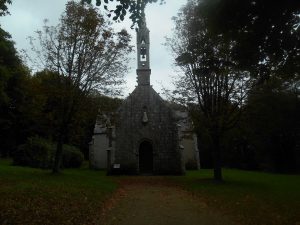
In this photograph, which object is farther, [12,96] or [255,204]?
[12,96]

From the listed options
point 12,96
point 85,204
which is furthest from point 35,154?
point 85,204

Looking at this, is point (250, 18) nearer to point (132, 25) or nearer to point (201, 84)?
point (132, 25)

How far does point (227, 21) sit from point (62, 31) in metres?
13.2

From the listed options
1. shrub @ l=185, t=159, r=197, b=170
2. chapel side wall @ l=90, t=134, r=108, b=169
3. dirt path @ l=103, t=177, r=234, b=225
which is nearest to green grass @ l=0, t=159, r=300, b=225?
dirt path @ l=103, t=177, r=234, b=225

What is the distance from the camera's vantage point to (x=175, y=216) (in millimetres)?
10086

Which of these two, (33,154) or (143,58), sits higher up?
(143,58)

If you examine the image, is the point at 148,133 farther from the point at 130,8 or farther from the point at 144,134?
the point at 130,8

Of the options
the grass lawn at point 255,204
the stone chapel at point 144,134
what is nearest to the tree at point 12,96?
the stone chapel at point 144,134

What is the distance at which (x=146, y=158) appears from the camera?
97.5ft

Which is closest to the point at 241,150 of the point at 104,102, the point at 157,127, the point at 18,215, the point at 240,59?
the point at 157,127

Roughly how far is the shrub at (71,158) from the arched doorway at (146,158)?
24.6 feet

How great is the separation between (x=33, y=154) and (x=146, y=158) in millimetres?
8768

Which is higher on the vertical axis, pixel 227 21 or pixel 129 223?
pixel 227 21

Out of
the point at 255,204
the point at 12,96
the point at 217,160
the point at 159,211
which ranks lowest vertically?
the point at 159,211
